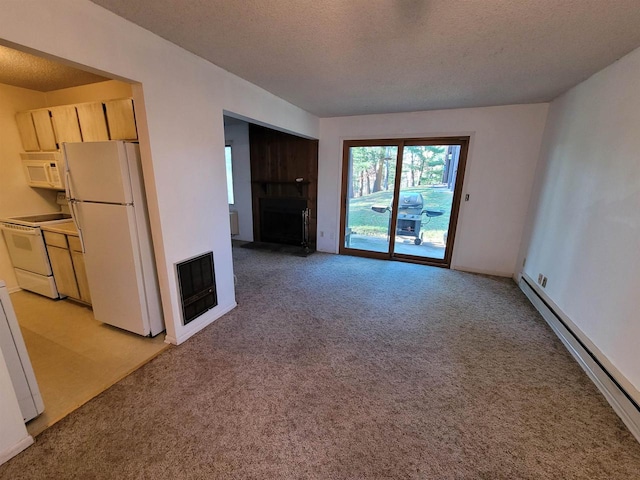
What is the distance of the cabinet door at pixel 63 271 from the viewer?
2.76m

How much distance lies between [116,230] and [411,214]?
12.9ft

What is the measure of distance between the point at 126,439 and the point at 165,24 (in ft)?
8.21

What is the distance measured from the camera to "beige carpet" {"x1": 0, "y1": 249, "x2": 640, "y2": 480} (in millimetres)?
1354

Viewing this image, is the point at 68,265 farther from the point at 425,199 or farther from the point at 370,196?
the point at 425,199

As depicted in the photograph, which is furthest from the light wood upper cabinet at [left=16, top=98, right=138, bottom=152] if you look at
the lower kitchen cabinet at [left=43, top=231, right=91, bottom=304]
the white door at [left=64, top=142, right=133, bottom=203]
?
the lower kitchen cabinet at [left=43, top=231, right=91, bottom=304]

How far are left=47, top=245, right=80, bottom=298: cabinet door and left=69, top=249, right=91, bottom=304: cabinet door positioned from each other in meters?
0.06

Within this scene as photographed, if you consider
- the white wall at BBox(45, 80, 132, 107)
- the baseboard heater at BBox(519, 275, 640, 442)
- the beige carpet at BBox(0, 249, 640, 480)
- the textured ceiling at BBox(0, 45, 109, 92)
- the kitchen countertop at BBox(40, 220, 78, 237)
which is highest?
the textured ceiling at BBox(0, 45, 109, 92)

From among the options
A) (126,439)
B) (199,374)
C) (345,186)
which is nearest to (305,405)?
(199,374)

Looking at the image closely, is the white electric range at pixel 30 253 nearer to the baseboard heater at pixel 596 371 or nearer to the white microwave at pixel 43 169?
the white microwave at pixel 43 169

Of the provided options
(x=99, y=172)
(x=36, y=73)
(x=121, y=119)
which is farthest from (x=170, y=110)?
(x=36, y=73)

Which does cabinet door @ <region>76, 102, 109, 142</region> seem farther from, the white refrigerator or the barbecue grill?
the barbecue grill

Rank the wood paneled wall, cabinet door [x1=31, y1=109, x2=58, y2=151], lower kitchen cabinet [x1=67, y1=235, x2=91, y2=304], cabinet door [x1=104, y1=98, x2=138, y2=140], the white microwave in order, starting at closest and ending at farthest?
cabinet door [x1=104, y1=98, x2=138, y2=140] < lower kitchen cabinet [x1=67, y1=235, x2=91, y2=304] < cabinet door [x1=31, y1=109, x2=58, y2=151] < the white microwave < the wood paneled wall

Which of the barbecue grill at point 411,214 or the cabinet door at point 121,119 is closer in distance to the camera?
Result: the cabinet door at point 121,119

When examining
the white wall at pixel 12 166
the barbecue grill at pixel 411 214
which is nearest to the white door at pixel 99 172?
the white wall at pixel 12 166
